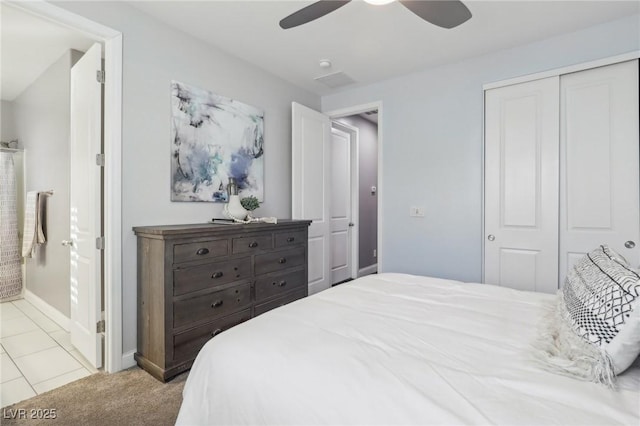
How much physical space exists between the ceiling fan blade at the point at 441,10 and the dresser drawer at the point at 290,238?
190 centimetres

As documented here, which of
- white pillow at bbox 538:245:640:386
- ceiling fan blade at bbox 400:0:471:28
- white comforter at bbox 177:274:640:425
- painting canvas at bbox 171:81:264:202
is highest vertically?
ceiling fan blade at bbox 400:0:471:28

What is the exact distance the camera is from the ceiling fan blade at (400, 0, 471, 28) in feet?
5.20

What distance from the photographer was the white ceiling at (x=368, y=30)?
225 cm

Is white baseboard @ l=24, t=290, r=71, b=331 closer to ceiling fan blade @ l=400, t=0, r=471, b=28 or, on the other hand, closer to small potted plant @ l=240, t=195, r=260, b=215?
small potted plant @ l=240, t=195, r=260, b=215

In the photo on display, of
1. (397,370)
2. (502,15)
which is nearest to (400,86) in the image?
(502,15)

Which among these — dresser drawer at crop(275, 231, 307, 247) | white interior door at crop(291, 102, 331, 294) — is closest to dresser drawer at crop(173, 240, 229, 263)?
dresser drawer at crop(275, 231, 307, 247)

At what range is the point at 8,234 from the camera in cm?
374

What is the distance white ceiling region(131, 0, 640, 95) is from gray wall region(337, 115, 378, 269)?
1.88m

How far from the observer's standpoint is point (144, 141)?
2.32m

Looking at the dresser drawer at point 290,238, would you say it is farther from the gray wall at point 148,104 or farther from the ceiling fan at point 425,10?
the ceiling fan at point 425,10

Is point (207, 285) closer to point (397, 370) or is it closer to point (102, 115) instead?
point (102, 115)

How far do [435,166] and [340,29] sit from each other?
158 cm

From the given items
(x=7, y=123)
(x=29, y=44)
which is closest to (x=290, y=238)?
(x=29, y=44)

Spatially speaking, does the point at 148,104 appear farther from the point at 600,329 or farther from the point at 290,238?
the point at 600,329
